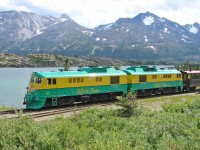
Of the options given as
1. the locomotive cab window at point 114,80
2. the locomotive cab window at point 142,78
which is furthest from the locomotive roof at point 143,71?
the locomotive cab window at point 114,80

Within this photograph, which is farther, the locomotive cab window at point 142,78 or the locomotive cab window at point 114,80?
the locomotive cab window at point 142,78

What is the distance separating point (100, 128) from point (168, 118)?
18.2ft

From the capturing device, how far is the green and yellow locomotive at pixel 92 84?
3591 centimetres

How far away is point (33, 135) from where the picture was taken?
619 inches

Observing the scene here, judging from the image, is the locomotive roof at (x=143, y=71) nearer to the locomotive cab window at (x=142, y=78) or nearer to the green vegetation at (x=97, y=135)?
the locomotive cab window at (x=142, y=78)

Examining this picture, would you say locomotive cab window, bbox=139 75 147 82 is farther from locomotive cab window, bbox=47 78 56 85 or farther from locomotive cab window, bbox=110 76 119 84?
locomotive cab window, bbox=47 78 56 85

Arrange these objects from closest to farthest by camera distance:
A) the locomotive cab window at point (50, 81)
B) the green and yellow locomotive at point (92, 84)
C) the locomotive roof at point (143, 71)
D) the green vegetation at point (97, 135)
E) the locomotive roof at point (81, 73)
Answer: the green vegetation at point (97, 135)
the green and yellow locomotive at point (92, 84)
the locomotive cab window at point (50, 81)
the locomotive roof at point (81, 73)
the locomotive roof at point (143, 71)

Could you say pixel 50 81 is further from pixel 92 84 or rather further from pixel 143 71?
pixel 143 71

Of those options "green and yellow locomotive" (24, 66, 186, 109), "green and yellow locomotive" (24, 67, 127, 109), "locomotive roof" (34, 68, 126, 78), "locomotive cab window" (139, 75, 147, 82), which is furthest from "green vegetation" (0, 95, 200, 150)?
"locomotive cab window" (139, 75, 147, 82)

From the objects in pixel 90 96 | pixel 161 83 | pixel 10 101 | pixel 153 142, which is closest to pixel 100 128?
pixel 153 142

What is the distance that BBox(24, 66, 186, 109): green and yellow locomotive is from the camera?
118 feet

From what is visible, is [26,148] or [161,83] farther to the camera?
[161,83]

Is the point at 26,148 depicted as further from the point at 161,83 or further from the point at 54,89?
the point at 161,83

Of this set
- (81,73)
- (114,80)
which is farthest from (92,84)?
(114,80)
